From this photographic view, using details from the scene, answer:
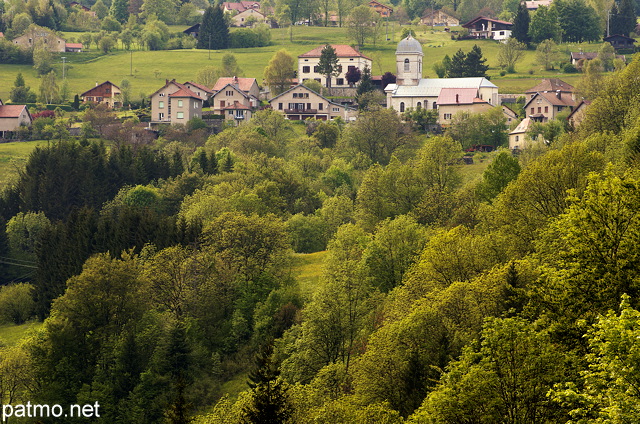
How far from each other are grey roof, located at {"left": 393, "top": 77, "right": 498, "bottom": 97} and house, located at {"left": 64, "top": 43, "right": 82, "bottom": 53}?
7512 centimetres

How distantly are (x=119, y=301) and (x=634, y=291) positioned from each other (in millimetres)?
42214

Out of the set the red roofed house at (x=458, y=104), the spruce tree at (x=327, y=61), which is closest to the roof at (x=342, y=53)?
the spruce tree at (x=327, y=61)

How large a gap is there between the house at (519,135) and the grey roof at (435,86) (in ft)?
71.8

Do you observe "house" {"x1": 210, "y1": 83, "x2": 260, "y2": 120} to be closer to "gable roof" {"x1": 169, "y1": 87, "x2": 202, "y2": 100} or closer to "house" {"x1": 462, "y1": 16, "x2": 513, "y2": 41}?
"gable roof" {"x1": 169, "y1": 87, "x2": 202, "y2": 100}

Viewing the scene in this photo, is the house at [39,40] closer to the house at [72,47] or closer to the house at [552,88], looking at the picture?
the house at [72,47]

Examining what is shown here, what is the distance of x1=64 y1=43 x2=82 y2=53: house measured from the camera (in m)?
193

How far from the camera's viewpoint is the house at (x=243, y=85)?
5842 inches

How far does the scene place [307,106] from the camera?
14162cm

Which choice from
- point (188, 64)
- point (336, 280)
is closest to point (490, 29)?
point (188, 64)

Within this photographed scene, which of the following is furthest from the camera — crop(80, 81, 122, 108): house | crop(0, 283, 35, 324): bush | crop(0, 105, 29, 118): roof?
crop(80, 81, 122, 108): house

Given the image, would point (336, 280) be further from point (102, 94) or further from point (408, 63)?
point (102, 94)

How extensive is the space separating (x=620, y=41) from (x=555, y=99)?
5523 cm

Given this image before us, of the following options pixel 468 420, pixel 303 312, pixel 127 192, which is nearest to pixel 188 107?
pixel 127 192

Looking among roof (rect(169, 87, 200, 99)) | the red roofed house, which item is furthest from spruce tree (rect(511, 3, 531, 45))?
roof (rect(169, 87, 200, 99))
